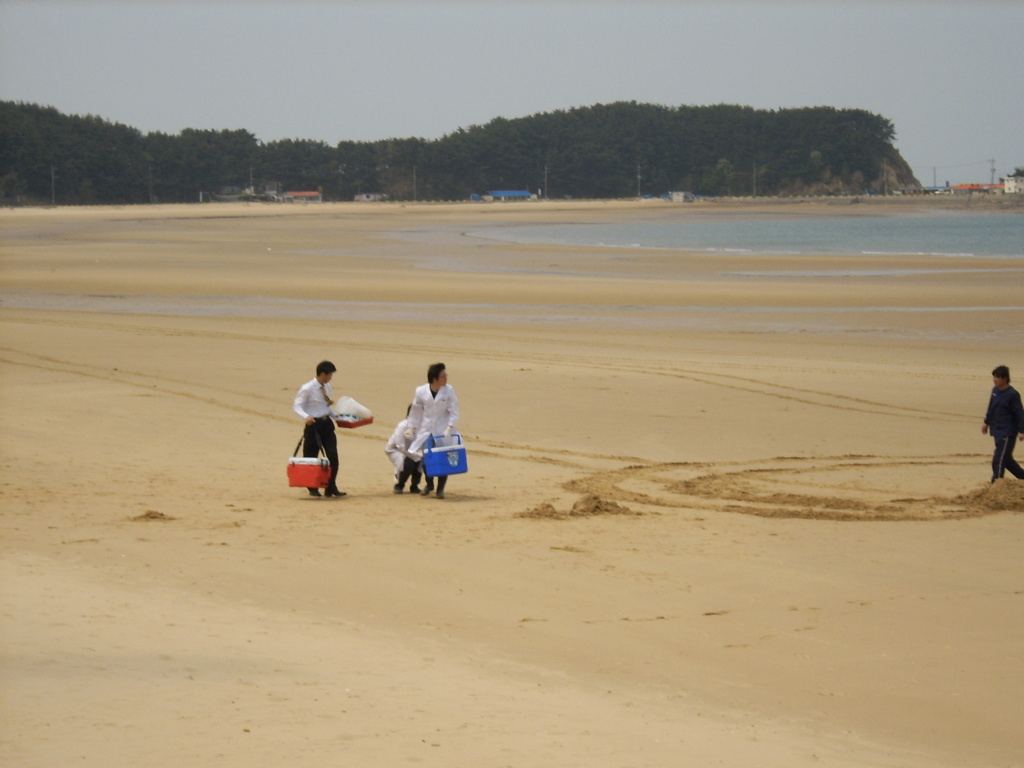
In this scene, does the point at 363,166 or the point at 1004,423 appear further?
the point at 363,166

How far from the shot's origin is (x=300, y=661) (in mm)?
5871

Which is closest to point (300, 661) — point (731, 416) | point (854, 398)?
point (731, 416)

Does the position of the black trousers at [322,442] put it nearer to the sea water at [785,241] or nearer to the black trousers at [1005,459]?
the black trousers at [1005,459]

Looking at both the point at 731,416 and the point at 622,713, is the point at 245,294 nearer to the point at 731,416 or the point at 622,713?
the point at 731,416

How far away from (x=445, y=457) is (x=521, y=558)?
214 cm

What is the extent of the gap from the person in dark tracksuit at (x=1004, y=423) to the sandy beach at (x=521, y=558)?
0.86 ft

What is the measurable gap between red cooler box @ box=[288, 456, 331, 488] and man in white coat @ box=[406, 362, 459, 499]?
873 mm

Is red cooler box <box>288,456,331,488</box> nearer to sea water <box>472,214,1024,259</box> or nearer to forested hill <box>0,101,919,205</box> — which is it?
sea water <box>472,214,1024,259</box>

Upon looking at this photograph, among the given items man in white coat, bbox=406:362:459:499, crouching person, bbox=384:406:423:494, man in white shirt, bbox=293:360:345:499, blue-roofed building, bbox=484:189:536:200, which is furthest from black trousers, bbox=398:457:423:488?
blue-roofed building, bbox=484:189:536:200

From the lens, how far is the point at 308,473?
32.9ft

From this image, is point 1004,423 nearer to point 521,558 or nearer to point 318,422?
point 521,558

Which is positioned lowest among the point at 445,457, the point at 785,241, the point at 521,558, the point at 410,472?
the point at 521,558

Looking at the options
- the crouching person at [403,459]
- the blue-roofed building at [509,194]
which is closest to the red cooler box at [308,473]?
the crouching person at [403,459]

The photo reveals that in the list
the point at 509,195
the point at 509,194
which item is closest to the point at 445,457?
the point at 509,195
